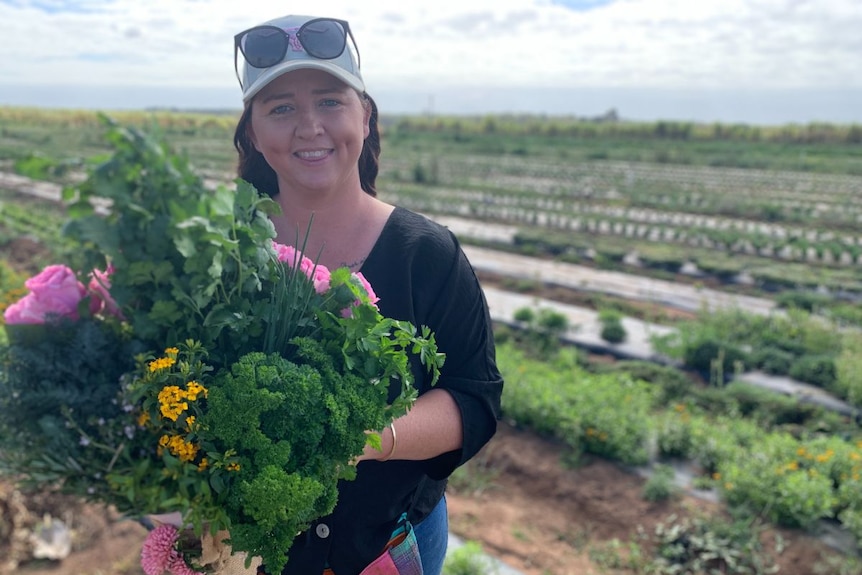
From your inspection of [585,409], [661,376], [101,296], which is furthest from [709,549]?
[101,296]

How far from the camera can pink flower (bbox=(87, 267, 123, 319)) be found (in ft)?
3.57

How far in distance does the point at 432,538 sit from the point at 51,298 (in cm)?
102

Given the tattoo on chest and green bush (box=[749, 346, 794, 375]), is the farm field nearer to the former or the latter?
green bush (box=[749, 346, 794, 375])

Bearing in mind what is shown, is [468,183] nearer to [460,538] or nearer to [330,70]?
[460,538]

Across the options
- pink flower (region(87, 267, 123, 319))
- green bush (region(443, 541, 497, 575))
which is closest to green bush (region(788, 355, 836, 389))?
green bush (region(443, 541, 497, 575))

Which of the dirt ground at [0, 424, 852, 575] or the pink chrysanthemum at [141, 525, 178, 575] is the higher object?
the pink chrysanthemum at [141, 525, 178, 575]

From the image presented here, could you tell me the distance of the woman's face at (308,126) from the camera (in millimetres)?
1473

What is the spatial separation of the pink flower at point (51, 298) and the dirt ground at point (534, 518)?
9.47 ft

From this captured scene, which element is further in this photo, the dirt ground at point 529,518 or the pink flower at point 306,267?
the dirt ground at point 529,518

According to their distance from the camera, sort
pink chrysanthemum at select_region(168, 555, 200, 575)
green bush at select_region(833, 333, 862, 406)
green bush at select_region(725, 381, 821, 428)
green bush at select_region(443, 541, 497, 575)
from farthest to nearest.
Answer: green bush at select_region(833, 333, 862, 406) → green bush at select_region(725, 381, 821, 428) → green bush at select_region(443, 541, 497, 575) → pink chrysanthemum at select_region(168, 555, 200, 575)

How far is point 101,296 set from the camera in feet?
3.68

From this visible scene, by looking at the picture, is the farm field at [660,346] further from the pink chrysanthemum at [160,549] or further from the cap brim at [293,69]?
the pink chrysanthemum at [160,549]

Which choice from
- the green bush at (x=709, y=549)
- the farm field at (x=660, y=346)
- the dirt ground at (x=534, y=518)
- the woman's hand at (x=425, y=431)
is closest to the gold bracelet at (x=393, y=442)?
the woman's hand at (x=425, y=431)

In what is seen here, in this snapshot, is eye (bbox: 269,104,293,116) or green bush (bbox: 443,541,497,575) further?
green bush (bbox: 443,541,497,575)
